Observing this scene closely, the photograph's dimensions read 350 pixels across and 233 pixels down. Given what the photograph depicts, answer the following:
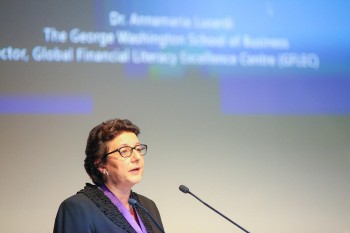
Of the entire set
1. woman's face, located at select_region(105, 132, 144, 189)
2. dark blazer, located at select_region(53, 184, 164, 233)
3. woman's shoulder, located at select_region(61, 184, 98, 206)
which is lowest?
dark blazer, located at select_region(53, 184, 164, 233)

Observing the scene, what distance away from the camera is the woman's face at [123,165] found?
2322 millimetres

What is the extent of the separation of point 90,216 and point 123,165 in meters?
0.25

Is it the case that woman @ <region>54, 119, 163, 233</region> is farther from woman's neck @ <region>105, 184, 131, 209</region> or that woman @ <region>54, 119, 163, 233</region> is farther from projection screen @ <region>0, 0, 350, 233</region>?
projection screen @ <region>0, 0, 350, 233</region>

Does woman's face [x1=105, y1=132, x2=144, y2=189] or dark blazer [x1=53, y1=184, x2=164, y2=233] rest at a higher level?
woman's face [x1=105, y1=132, x2=144, y2=189]

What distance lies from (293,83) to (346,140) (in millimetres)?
562

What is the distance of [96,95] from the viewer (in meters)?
3.57

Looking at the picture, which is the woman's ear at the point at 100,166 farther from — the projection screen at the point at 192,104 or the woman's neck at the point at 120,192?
the projection screen at the point at 192,104

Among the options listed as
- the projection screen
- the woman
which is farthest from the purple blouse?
the projection screen

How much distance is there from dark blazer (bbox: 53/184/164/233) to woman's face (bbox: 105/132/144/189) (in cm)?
9

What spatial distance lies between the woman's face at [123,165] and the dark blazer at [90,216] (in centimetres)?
9

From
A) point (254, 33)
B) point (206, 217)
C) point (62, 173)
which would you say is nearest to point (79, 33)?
point (62, 173)

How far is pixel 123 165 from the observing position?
2318 mm

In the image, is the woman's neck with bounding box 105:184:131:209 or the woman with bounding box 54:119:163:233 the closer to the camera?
the woman with bounding box 54:119:163:233

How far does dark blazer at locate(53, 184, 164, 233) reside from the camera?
2.18 meters
